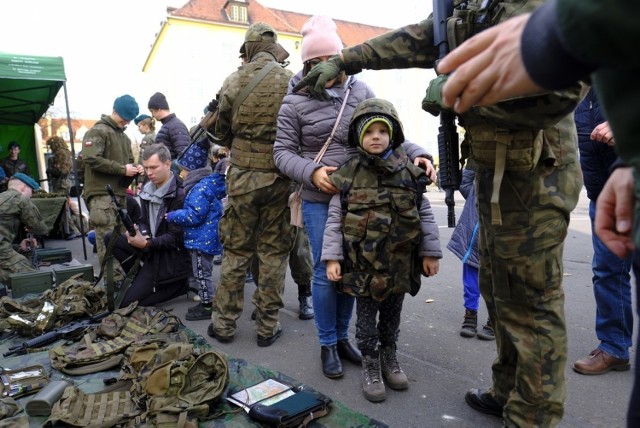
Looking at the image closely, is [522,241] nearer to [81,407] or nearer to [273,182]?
[273,182]

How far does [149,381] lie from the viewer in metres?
2.34

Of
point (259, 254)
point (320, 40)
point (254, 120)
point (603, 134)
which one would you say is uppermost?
point (320, 40)

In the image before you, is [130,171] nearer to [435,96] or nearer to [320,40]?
[320,40]

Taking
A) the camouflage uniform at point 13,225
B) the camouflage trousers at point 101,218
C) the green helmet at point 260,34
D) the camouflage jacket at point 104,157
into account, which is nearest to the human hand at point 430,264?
the green helmet at point 260,34

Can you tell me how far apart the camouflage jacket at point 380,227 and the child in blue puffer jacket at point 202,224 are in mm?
1729

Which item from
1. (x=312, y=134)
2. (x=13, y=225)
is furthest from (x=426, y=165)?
(x=13, y=225)

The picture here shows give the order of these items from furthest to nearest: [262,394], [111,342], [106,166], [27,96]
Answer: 1. [27,96]
2. [106,166]
3. [111,342]
4. [262,394]

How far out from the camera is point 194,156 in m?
4.60

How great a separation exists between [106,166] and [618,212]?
4852mm

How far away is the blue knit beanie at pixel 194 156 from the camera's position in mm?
4574

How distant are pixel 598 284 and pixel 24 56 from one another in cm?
682

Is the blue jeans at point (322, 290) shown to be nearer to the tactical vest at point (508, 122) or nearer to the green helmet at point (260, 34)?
the tactical vest at point (508, 122)

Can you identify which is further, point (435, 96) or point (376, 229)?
point (376, 229)

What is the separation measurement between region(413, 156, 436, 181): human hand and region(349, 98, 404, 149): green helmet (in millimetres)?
158
